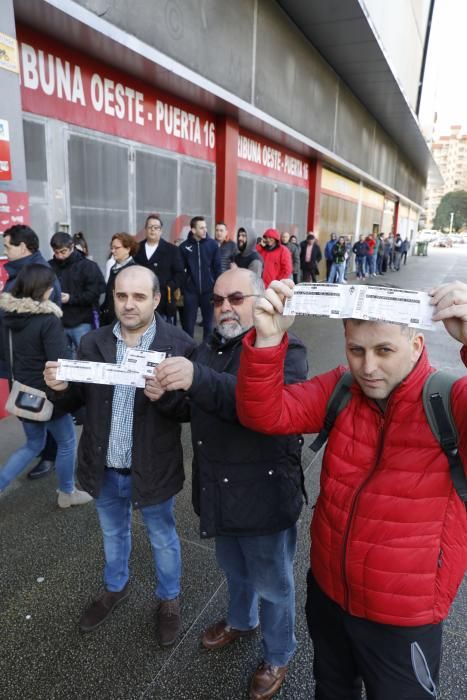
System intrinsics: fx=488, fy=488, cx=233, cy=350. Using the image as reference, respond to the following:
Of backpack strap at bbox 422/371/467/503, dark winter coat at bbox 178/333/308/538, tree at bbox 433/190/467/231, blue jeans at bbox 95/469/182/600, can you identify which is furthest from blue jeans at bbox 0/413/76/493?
tree at bbox 433/190/467/231

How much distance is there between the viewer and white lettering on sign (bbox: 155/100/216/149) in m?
8.73

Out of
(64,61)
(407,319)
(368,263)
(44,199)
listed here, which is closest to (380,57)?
(368,263)

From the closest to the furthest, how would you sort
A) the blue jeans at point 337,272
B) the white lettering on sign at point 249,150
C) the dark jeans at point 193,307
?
the dark jeans at point 193,307 < the white lettering on sign at point 249,150 < the blue jeans at point 337,272

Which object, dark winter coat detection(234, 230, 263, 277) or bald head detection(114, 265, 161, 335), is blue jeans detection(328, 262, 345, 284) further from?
bald head detection(114, 265, 161, 335)

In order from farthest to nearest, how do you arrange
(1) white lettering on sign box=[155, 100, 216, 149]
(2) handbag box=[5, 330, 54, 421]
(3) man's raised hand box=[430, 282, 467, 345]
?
1. (1) white lettering on sign box=[155, 100, 216, 149]
2. (2) handbag box=[5, 330, 54, 421]
3. (3) man's raised hand box=[430, 282, 467, 345]

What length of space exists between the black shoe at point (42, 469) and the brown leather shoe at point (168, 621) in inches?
73.7

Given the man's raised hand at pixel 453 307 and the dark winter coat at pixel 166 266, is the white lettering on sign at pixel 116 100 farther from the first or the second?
the man's raised hand at pixel 453 307

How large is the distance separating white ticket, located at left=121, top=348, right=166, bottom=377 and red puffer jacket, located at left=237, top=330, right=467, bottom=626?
512 mm

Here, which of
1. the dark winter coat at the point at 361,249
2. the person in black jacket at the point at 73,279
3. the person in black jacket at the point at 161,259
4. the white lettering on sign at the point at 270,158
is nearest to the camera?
the person in black jacket at the point at 73,279

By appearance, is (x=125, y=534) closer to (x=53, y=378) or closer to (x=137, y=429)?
(x=137, y=429)

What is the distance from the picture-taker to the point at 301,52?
12.4 m

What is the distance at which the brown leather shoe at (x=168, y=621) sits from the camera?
2.42 metres

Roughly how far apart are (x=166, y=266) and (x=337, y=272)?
12.0 metres

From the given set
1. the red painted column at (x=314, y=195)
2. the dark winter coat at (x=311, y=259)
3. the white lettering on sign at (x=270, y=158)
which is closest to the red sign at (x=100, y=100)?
the white lettering on sign at (x=270, y=158)
